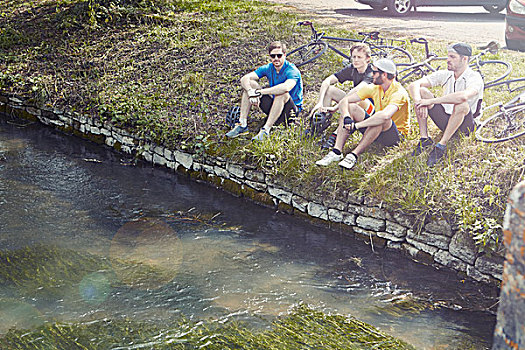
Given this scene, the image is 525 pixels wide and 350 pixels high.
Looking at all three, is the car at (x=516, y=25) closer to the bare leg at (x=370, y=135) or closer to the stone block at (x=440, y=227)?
the bare leg at (x=370, y=135)

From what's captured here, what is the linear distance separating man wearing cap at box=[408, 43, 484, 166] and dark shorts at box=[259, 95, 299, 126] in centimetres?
178

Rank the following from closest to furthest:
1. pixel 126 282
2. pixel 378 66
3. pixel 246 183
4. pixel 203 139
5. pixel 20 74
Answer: pixel 126 282 → pixel 378 66 → pixel 246 183 → pixel 203 139 → pixel 20 74

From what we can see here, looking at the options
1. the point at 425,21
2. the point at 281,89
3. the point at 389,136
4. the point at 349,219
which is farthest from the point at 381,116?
the point at 425,21

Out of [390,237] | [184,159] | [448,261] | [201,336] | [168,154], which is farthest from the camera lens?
[168,154]

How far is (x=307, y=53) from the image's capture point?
10.3m

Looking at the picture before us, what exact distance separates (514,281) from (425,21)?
1399 cm

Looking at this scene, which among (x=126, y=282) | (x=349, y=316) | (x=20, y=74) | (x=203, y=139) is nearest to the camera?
(x=349, y=316)

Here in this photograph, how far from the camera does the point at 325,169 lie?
677 cm

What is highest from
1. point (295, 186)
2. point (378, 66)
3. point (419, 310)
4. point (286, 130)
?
point (378, 66)

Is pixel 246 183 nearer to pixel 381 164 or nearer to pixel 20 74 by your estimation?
pixel 381 164

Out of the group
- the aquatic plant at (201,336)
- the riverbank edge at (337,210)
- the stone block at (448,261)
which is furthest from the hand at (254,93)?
the aquatic plant at (201,336)

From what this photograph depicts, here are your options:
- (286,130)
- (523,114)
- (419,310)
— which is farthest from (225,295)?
(523,114)

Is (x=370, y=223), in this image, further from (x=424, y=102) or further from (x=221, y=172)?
(x=221, y=172)

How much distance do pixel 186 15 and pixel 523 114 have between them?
351 inches
